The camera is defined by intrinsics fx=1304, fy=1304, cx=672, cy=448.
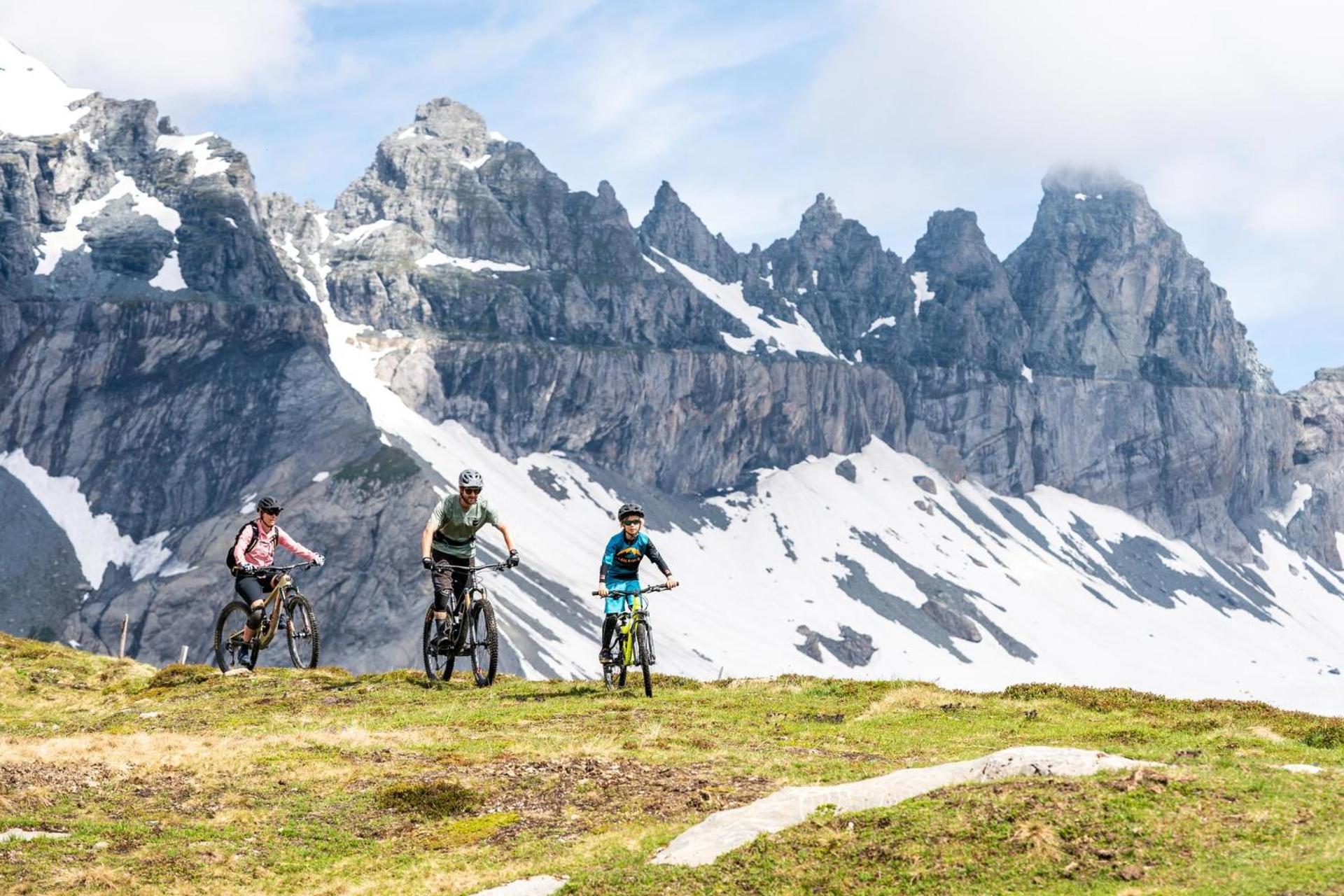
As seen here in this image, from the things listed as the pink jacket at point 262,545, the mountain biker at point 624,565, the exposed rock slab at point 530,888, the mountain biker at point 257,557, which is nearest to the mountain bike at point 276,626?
the mountain biker at point 257,557

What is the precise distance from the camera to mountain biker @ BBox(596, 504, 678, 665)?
81.9 ft

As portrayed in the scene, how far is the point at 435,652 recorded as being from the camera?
2708 cm

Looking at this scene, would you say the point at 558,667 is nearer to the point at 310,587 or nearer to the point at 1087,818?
the point at 310,587

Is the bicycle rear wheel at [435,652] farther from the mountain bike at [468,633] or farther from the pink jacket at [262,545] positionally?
the pink jacket at [262,545]

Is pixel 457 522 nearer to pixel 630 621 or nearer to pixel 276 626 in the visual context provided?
pixel 630 621

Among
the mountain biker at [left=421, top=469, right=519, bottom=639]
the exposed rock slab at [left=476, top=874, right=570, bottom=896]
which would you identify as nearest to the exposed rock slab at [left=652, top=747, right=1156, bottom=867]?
the exposed rock slab at [left=476, top=874, right=570, bottom=896]

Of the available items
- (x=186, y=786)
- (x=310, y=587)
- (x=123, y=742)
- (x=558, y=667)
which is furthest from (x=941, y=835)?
(x=310, y=587)

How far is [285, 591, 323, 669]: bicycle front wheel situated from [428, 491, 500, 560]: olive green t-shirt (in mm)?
4107

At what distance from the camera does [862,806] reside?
13445mm

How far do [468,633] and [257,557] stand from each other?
522 centimetres

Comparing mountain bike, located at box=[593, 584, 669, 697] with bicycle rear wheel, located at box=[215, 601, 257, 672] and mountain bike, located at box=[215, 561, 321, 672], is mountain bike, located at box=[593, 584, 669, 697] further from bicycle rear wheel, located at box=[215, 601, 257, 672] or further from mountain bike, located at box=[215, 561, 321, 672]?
bicycle rear wheel, located at box=[215, 601, 257, 672]

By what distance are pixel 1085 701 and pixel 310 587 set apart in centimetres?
18050

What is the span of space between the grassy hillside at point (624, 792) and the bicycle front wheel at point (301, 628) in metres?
0.88

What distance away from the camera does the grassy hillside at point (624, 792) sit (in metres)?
11.7
